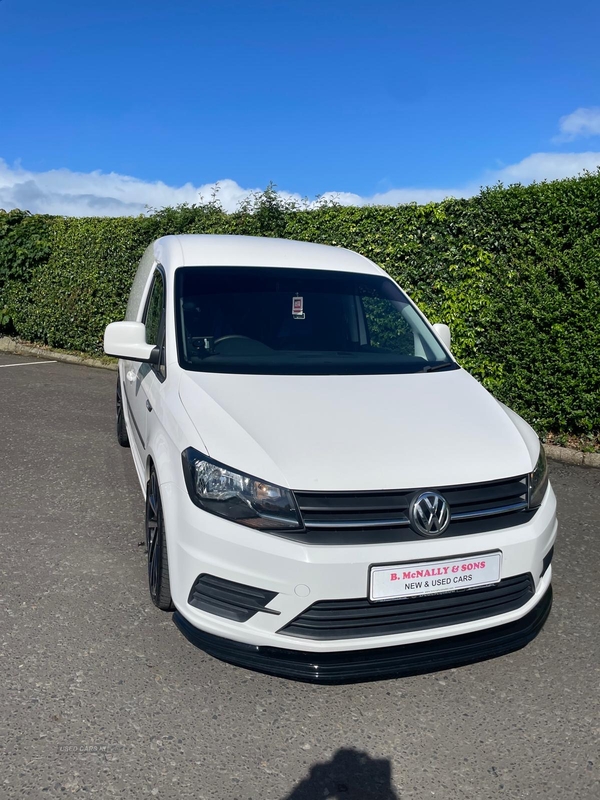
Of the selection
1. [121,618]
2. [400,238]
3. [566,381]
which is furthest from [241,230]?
[121,618]

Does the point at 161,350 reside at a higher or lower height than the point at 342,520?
higher

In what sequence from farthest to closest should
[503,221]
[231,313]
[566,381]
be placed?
[503,221], [566,381], [231,313]

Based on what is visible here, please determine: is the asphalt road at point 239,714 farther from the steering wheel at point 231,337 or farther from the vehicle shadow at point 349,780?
the steering wheel at point 231,337

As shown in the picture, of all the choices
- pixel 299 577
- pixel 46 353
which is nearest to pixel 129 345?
pixel 299 577

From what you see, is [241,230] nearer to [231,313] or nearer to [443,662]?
[231,313]

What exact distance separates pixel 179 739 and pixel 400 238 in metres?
6.63

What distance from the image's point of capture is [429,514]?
8.98 feet

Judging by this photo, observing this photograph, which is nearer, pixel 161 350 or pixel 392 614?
pixel 392 614

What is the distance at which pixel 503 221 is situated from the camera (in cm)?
732

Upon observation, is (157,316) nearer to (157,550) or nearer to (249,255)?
(249,255)

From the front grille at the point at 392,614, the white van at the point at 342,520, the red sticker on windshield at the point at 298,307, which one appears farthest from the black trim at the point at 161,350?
the front grille at the point at 392,614

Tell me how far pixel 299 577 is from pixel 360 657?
0.40 metres

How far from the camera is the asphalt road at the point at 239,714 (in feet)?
8.19

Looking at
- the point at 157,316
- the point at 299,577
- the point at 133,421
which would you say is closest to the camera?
the point at 299,577
